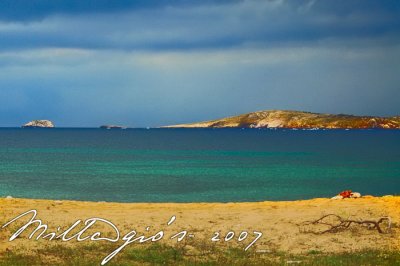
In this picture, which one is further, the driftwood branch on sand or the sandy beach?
the driftwood branch on sand

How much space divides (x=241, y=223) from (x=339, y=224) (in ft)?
12.7

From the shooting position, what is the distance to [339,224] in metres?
21.4

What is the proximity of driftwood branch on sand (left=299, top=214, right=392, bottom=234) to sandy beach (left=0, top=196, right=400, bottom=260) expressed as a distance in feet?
0.57

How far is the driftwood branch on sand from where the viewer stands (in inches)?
827

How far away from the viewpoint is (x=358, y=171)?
6556 cm

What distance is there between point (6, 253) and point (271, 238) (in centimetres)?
905

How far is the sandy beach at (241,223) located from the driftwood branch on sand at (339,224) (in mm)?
172

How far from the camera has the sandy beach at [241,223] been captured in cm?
1873

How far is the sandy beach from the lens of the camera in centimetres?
1873

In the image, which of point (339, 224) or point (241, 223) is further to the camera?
point (241, 223)

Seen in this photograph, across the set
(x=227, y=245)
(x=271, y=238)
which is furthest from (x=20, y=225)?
(x=271, y=238)

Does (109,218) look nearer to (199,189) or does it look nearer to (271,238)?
(271,238)

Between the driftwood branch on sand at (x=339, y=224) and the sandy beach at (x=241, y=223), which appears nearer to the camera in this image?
the sandy beach at (x=241, y=223)

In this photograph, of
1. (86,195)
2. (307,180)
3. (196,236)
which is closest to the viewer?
(196,236)
